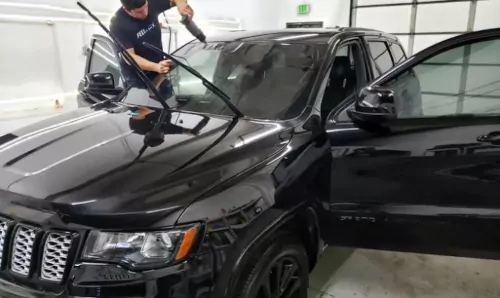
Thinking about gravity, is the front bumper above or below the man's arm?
below

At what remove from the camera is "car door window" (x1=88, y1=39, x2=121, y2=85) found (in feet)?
12.2

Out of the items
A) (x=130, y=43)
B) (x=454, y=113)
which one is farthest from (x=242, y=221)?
(x=130, y=43)

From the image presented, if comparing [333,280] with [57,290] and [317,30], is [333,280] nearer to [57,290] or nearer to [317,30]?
[317,30]

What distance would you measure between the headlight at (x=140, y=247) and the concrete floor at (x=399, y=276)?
4.47ft

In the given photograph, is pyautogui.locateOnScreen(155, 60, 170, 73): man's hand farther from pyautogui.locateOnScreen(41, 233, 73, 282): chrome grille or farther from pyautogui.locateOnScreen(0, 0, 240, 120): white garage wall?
pyautogui.locateOnScreen(0, 0, 240, 120): white garage wall

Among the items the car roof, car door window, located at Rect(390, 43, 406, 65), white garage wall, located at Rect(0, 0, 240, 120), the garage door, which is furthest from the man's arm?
the garage door

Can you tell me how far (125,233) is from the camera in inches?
48.4

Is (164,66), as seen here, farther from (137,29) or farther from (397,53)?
(397,53)

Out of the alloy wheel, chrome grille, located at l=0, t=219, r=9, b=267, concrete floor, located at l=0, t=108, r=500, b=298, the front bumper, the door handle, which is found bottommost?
concrete floor, located at l=0, t=108, r=500, b=298

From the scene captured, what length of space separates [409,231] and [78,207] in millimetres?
1525

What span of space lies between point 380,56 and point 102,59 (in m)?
2.52

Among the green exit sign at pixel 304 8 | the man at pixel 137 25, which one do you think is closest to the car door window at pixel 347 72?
the man at pixel 137 25

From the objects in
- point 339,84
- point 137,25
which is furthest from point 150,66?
point 137,25

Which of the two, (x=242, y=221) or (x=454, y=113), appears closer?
(x=242, y=221)
